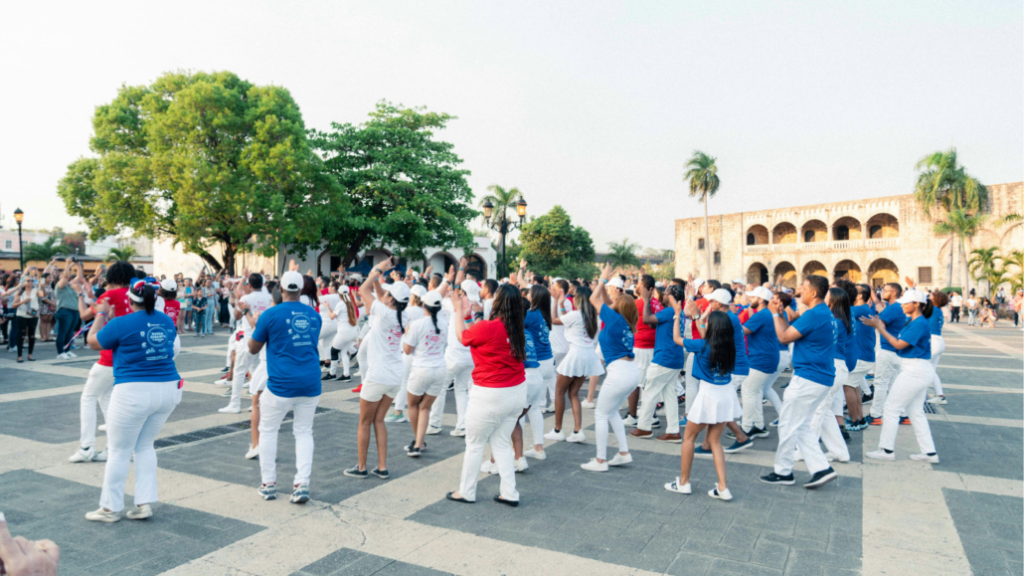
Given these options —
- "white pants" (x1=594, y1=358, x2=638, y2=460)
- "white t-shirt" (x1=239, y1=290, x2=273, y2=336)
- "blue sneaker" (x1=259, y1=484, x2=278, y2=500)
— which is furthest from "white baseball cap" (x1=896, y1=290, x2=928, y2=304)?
"white t-shirt" (x1=239, y1=290, x2=273, y2=336)

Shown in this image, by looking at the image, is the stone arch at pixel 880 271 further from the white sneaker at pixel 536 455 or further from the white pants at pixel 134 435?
the white pants at pixel 134 435

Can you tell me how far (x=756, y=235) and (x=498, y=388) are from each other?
5008 centimetres

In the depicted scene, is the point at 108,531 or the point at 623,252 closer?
the point at 108,531

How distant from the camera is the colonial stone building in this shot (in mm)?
36875

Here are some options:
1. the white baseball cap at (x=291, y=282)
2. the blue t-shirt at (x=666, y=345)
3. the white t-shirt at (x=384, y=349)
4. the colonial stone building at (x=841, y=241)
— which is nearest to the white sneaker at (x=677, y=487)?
the blue t-shirt at (x=666, y=345)

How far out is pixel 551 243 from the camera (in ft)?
168

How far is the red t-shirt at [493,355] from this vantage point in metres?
4.83

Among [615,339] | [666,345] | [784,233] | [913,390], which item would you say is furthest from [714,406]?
[784,233]

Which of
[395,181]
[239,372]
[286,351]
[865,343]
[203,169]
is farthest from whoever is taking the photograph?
[395,181]

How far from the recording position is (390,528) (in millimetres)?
4500

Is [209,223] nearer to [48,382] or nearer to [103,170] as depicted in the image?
[103,170]

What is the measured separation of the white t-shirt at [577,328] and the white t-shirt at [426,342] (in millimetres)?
1418

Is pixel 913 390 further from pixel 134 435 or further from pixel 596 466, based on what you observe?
pixel 134 435

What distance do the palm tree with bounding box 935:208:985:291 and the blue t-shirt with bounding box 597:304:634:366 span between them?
126ft
